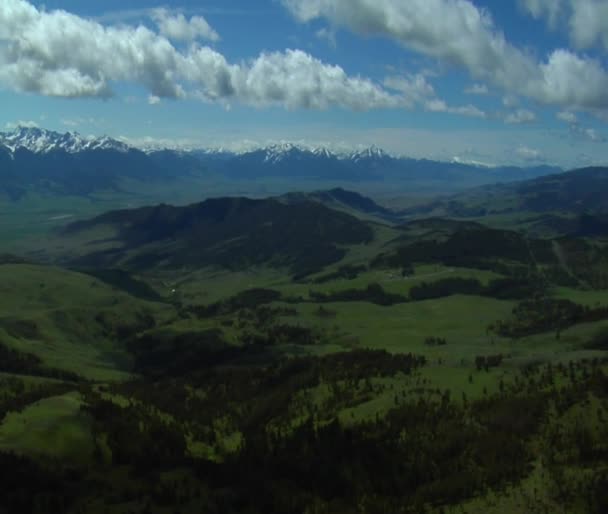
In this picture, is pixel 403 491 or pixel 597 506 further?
pixel 403 491

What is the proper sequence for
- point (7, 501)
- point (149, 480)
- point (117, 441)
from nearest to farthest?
point (7, 501)
point (149, 480)
point (117, 441)

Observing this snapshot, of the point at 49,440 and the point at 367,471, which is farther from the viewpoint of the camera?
the point at 49,440

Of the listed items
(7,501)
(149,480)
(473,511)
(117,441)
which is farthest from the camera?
(117,441)

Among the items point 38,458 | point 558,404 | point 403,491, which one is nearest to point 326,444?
point 403,491

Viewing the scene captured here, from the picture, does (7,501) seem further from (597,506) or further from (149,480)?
(597,506)

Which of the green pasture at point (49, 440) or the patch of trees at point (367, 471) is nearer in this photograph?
the patch of trees at point (367, 471)

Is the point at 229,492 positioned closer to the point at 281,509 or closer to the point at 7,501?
the point at 281,509

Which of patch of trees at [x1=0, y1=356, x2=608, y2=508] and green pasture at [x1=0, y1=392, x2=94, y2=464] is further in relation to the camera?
green pasture at [x1=0, y1=392, x2=94, y2=464]

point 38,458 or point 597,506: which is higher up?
point 597,506

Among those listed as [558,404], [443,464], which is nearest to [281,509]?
[443,464]
